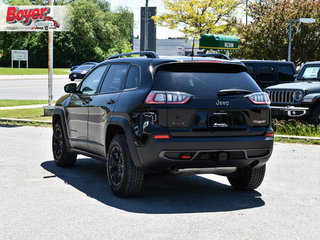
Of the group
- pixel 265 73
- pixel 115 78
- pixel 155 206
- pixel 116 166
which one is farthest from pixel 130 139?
pixel 265 73

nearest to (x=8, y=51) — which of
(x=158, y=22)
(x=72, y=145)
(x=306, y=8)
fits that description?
(x=158, y=22)

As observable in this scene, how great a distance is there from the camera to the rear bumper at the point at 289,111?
44.4 feet

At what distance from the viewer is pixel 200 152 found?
6.23 m

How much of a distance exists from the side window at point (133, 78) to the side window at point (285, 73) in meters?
11.5

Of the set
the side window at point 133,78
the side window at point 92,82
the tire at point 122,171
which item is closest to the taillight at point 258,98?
the side window at point 133,78

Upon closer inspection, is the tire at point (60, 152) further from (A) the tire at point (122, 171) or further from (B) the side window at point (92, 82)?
(A) the tire at point (122, 171)

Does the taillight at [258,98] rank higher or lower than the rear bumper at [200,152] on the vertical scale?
higher

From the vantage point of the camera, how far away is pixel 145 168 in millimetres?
6293

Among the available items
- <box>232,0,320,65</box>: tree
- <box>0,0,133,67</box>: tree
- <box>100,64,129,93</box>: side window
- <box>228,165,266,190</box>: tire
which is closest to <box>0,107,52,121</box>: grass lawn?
<box>100,64,129,93</box>: side window

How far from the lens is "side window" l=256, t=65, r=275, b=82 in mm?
17438

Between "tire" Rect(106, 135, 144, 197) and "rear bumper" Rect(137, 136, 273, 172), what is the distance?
25cm

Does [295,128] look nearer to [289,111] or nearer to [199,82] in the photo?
Result: [289,111]

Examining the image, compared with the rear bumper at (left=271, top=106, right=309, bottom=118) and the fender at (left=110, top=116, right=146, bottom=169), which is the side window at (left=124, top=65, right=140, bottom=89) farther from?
the rear bumper at (left=271, top=106, right=309, bottom=118)

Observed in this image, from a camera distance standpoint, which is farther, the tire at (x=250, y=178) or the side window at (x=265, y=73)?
the side window at (x=265, y=73)
